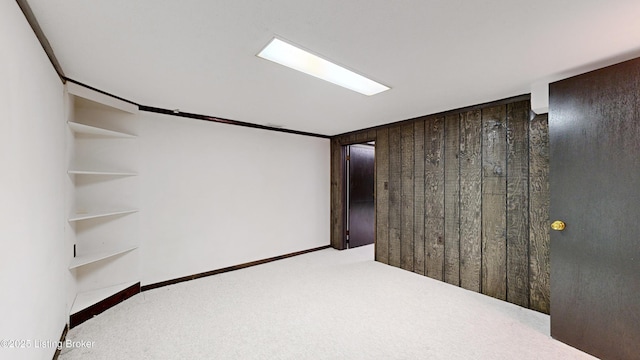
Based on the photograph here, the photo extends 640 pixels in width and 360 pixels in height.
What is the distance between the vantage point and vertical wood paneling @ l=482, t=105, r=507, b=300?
2.56m

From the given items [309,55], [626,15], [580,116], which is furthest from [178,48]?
[580,116]

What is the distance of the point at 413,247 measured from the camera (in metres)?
3.36

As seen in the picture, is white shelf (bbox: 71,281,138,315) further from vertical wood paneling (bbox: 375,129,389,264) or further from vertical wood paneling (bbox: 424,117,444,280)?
vertical wood paneling (bbox: 424,117,444,280)

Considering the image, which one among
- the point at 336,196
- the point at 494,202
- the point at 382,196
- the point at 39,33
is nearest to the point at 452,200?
the point at 494,202

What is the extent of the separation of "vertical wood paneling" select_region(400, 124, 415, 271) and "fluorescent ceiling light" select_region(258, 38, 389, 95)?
1288 millimetres

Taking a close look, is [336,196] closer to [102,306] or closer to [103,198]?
[103,198]

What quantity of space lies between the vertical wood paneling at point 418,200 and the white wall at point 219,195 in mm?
1750

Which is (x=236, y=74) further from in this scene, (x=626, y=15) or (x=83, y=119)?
(x=626, y=15)

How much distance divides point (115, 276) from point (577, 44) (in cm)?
429

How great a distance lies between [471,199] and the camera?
2811mm

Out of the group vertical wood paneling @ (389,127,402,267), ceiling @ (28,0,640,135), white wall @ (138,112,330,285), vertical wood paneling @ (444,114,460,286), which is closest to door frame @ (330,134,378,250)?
white wall @ (138,112,330,285)

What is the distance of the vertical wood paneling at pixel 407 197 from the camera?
338cm

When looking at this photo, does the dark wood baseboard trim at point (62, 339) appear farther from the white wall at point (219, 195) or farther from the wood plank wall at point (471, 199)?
the wood plank wall at point (471, 199)

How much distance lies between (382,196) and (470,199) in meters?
1.23
